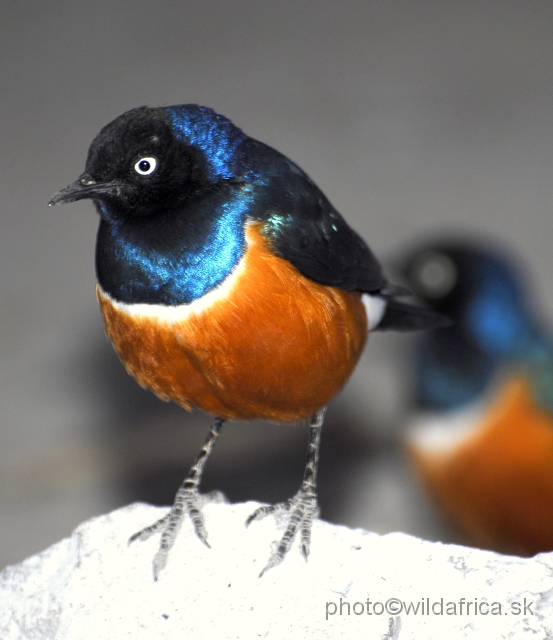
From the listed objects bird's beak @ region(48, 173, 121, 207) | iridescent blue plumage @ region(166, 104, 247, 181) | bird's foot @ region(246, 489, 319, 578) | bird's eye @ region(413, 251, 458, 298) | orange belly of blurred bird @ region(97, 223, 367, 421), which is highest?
iridescent blue plumage @ region(166, 104, 247, 181)

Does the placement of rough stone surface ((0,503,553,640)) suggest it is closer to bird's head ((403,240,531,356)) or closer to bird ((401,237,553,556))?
bird ((401,237,553,556))

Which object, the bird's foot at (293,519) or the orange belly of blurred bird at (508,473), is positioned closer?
the bird's foot at (293,519)

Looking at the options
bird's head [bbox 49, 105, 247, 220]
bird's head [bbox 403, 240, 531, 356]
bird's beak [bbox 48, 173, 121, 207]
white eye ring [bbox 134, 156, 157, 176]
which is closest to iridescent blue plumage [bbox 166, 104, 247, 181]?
bird's head [bbox 49, 105, 247, 220]

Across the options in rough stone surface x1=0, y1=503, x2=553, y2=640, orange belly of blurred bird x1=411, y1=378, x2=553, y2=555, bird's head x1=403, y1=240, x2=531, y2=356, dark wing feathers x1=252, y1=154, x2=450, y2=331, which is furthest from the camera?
bird's head x1=403, y1=240, x2=531, y2=356

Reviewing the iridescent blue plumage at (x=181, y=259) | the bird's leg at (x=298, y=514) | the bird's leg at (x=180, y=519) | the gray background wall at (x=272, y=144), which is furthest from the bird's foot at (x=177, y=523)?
the gray background wall at (x=272, y=144)

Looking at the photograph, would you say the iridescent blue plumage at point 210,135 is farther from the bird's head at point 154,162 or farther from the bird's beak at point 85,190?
the bird's beak at point 85,190

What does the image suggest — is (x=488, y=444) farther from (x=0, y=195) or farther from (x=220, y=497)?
(x=0, y=195)
